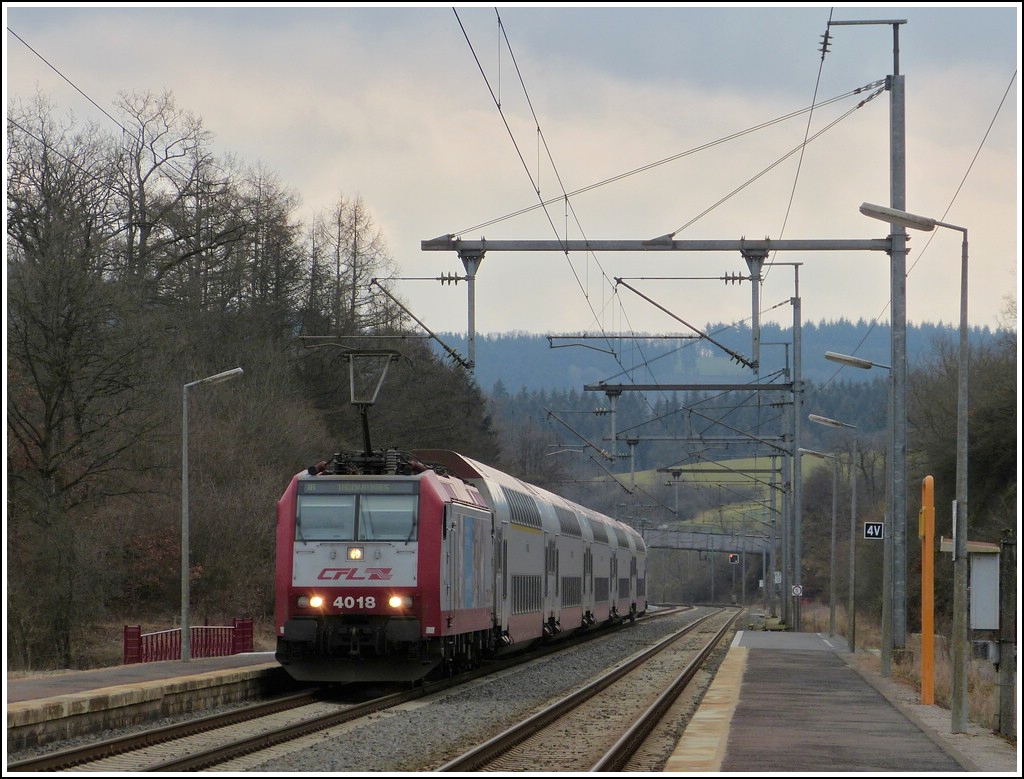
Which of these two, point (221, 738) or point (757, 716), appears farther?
point (757, 716)

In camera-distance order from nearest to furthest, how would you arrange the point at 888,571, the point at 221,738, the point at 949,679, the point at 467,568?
the point at 221,738
the point at 467,568
the point at 949,679
the point at 888,571

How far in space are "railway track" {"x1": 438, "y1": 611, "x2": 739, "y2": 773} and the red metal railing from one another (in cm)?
848

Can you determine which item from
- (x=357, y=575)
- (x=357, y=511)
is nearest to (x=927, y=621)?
(x=357, y=575)

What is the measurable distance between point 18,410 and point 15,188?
307 inches

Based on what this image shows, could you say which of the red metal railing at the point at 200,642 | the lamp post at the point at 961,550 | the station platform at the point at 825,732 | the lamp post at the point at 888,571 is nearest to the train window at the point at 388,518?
the station platform at the point at 825,732

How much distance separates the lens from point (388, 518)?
20.8m

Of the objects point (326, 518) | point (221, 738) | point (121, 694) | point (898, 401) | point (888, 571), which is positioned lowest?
point (221, 738)

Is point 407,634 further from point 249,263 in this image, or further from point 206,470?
point 249,263

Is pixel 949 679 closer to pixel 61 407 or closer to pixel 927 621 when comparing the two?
pixel 927 621

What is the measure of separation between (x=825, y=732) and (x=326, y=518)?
26.7ft

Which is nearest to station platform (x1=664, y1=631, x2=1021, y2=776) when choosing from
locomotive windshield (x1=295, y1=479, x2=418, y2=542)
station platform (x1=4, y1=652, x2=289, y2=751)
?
locomotive windshield (x1=295, y1=479, x2=418, y2=542)

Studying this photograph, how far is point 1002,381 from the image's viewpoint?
42000 mm

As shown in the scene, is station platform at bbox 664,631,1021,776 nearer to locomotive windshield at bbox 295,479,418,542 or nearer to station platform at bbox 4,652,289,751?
locomotive windshield at bbox 295,479,418,542

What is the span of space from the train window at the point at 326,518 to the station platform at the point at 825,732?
5570 millimetres
